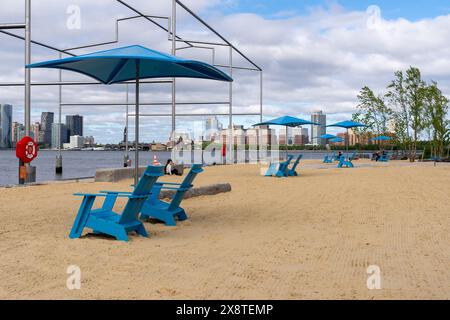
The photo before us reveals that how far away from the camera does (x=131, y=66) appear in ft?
21.9

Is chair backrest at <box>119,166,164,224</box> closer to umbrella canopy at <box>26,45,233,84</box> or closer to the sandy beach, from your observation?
the sandy beach

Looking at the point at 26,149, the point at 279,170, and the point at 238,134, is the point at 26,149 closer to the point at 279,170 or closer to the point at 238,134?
the point at 279,170

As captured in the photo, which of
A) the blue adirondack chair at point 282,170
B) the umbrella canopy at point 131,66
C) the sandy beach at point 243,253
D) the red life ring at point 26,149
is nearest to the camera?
the sandy beach at point 243,253

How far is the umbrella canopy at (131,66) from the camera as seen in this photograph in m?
5.66

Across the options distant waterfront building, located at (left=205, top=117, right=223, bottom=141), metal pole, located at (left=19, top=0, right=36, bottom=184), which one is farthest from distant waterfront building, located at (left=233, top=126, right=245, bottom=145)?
metal pole, located at (left=19, top=0, right=36, bottom=184)

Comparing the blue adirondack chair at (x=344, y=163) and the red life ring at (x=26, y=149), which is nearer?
the red life ring at (x=26, y=149)

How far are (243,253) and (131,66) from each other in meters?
3.15

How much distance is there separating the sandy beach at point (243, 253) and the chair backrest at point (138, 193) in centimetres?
24

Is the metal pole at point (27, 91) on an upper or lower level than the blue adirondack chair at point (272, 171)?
upper

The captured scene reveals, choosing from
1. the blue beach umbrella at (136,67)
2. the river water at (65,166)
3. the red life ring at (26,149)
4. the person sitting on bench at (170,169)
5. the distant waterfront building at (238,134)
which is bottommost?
the river water at (65,166)

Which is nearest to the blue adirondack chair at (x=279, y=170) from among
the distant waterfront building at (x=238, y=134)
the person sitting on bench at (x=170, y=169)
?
the person sitting on bench at (x=170, y=169)

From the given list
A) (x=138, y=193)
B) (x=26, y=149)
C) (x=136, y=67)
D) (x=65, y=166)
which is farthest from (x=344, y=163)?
(x=65, y=166)

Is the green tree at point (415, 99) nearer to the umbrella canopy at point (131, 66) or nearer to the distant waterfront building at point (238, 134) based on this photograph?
the distant waterfront building at point (238, 134)
